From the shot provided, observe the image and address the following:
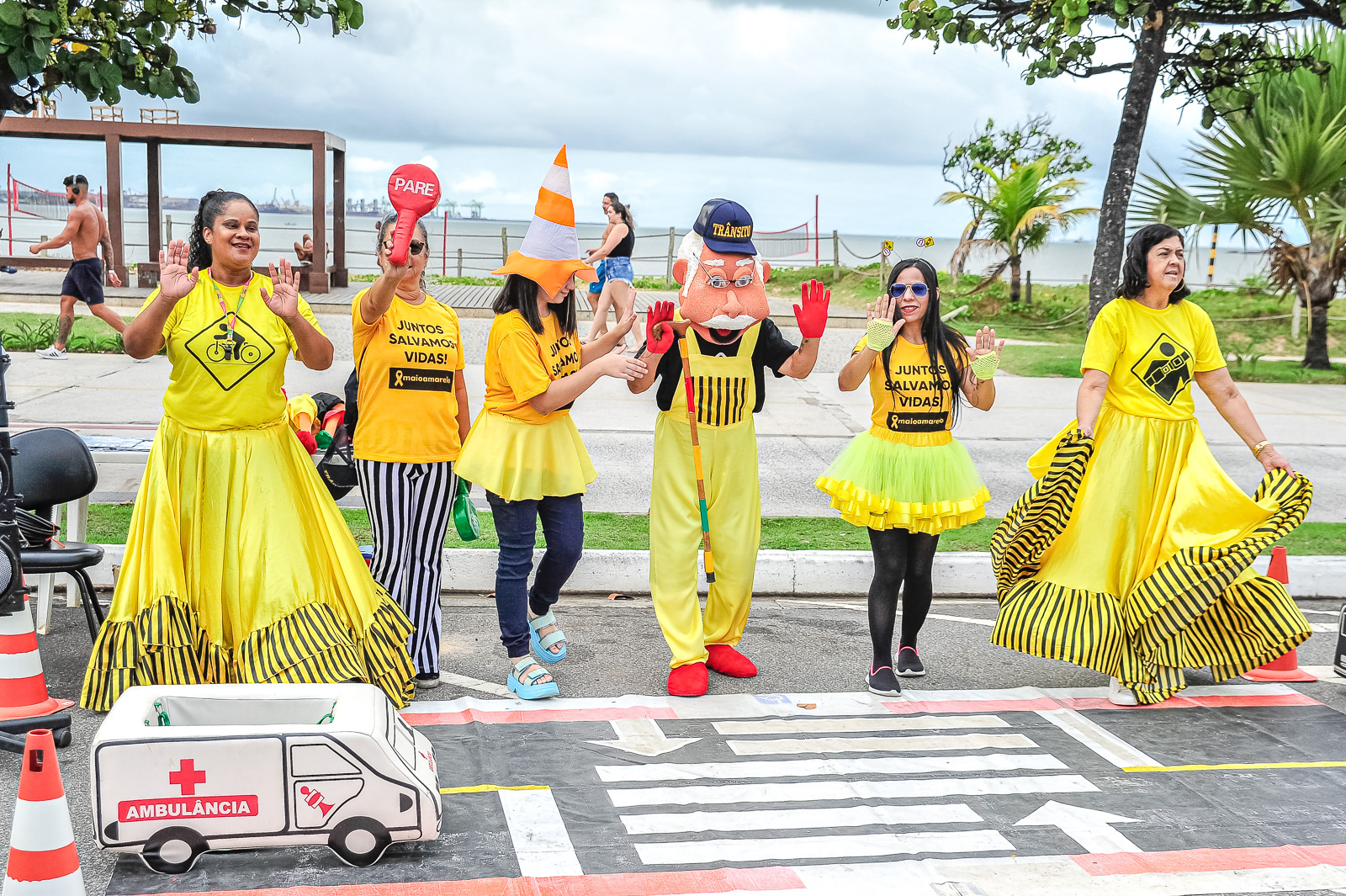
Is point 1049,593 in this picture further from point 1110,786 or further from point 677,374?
point 677,374

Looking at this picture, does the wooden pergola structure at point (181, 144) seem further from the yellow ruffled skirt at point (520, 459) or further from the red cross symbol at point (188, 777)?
the red cross symbol at point (188, 777)

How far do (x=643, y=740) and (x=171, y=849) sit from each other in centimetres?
174

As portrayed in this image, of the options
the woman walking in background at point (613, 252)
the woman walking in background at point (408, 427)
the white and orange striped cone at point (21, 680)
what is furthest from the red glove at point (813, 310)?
the woman walking in background at point (613, 252)

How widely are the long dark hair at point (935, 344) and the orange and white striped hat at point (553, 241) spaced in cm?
134

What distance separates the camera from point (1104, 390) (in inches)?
196

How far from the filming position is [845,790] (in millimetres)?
4078

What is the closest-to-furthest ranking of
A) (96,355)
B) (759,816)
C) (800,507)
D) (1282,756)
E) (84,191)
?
(759,816) < (1282,756) < (800,507) < (84,191) < (96,355)

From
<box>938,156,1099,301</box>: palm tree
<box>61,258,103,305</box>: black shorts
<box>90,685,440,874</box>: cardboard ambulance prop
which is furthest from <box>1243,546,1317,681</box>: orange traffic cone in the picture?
<box>938,156,1099,301</box>: palm tree

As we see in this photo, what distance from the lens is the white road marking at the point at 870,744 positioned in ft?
14.5

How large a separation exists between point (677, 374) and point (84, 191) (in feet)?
32.7

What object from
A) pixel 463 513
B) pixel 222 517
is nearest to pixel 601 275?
pixel 463 513

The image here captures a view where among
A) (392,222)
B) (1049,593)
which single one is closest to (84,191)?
(392,222)

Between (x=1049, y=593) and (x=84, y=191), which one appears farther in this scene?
(x=84, y=191)

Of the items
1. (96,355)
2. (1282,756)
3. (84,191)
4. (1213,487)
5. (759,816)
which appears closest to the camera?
(759,816)
